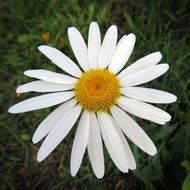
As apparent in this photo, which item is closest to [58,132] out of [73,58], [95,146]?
[95,146]

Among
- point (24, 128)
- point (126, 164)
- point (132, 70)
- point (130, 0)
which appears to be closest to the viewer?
point (126, 164)

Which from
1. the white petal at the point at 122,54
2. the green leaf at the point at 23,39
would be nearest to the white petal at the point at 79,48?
the white petal at the point at 122,54

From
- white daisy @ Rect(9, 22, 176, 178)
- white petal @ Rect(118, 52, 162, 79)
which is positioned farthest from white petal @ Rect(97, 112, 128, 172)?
white petal @ Rect(118, 52, 162, 79)

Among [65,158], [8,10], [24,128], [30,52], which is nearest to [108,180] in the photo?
[65,158]

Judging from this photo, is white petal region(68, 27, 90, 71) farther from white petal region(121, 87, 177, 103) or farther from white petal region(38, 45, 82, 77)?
white petal region(121, 87, 177, 103)

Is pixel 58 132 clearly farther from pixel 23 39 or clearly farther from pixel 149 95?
pixel 23 39

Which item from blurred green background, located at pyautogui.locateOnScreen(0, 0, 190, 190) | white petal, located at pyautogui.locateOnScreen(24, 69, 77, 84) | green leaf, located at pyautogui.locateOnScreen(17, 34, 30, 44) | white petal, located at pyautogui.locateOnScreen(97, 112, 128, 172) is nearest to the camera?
white petal, located at pyautogui.locateOnScreen(97, 112, 128, 172)

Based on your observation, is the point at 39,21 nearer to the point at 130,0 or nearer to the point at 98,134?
the point at 130,0
